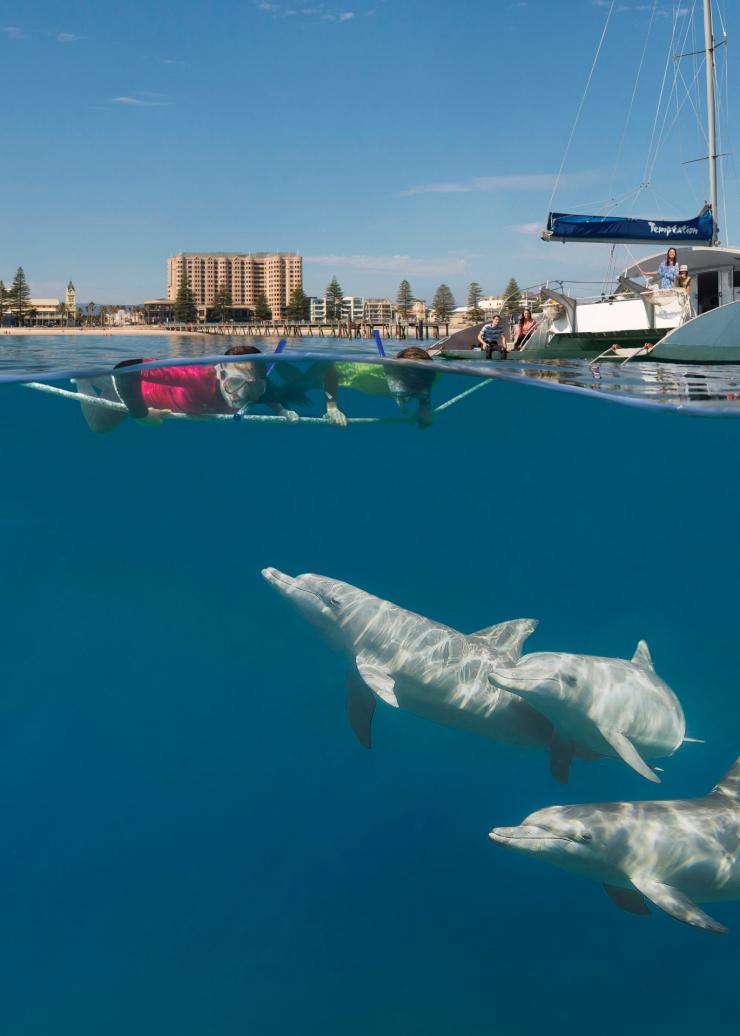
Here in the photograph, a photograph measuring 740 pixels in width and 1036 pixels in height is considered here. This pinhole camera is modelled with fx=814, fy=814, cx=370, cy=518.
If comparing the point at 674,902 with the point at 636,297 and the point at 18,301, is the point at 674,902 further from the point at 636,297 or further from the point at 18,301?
the point at 18,301

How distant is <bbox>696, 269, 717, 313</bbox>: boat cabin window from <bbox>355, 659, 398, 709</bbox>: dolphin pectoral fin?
18.4 m

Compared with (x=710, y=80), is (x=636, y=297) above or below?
below

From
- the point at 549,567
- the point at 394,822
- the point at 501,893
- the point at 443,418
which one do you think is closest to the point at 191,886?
the point at 394,822

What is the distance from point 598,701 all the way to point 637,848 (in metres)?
1.16

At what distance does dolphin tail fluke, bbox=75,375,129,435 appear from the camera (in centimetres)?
950

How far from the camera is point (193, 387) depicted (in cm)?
941

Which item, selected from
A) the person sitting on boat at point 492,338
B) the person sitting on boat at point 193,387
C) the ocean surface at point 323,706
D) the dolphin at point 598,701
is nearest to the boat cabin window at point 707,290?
the person sitting on boat at point 492,338

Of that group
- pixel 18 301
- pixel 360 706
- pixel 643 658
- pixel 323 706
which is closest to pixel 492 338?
pixel 323 706

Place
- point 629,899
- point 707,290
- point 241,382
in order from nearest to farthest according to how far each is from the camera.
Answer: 1. point 629,899
2. point 241,382
3. point 707,290

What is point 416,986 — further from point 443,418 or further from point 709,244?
point 709,244

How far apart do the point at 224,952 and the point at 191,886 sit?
33.5 inches

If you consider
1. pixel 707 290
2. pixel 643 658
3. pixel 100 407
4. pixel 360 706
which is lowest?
pixel 360 706

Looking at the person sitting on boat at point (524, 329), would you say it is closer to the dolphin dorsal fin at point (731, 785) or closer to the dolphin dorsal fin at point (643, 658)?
the dolphin dorsal fin at point (643, 658)

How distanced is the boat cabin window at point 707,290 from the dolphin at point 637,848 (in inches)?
751
